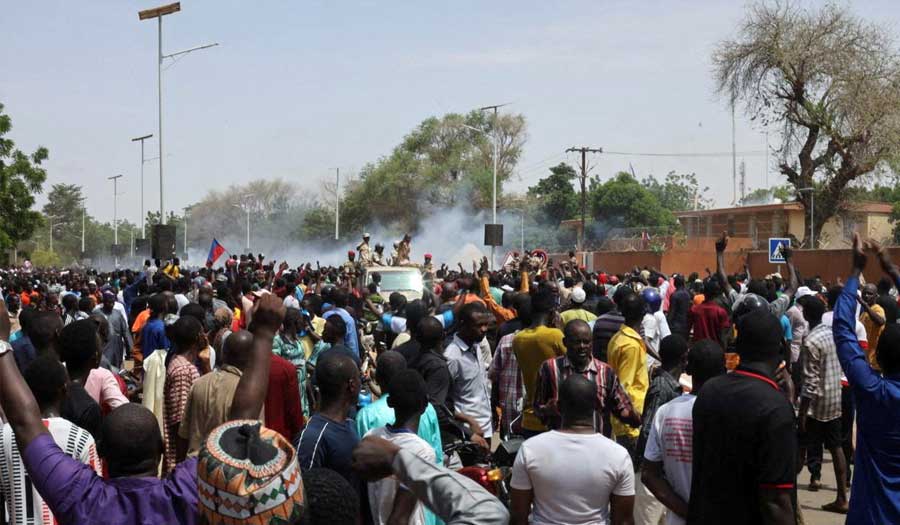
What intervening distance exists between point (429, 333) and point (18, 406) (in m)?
4.10

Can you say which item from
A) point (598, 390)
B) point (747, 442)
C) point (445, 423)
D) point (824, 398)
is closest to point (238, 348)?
point (445, 423)

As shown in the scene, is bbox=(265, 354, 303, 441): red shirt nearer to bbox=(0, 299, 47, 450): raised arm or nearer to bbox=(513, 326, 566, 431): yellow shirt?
bbox=(513, 326, 566, 431): yellow shirt

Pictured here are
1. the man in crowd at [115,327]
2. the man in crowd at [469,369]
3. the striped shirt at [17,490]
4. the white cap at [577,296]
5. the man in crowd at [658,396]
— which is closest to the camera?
the striped shirt at [17,490]

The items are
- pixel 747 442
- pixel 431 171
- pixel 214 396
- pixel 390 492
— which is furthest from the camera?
pixel 431 171

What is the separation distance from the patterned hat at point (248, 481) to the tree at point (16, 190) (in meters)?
36.2

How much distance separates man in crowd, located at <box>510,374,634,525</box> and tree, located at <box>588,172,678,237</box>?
6795 centimetres

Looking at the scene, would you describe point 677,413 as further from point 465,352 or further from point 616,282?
point 616,282

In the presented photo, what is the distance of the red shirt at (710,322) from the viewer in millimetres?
11328

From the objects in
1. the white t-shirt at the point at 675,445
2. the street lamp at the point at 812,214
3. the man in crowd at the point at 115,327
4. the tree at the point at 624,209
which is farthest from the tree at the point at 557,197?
the white t-shirt at the point at 675,445

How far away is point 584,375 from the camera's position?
6547mm

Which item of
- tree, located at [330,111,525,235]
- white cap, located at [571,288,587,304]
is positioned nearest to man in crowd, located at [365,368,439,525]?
white cap, located at [571,288,587,304]

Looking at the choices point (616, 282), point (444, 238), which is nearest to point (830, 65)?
point (616, 282)

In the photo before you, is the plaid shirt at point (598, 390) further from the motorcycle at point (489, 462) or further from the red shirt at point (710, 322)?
the red shirt at point (710, 322)

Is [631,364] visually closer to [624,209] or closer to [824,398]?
[824,398]
